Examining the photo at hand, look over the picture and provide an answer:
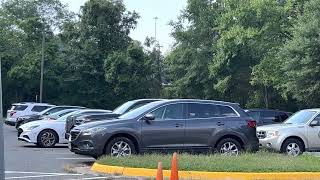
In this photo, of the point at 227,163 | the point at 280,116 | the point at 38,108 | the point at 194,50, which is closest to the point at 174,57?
the point at 194,50

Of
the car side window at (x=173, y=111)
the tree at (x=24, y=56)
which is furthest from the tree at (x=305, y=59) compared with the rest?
the tree at (x=24, y=56)

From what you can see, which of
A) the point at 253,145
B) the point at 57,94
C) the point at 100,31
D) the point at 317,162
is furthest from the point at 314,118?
the point at 57,94

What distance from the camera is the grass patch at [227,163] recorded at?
11977 millimetres

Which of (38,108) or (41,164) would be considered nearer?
(41,164)

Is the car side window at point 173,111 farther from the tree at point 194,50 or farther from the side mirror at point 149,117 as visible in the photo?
the tree at point 194,50

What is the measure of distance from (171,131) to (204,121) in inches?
38.1

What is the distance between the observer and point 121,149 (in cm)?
1465

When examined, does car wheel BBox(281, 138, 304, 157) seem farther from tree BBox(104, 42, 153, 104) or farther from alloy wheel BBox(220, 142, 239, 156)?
tree BBox(104, 42, 153, 104)

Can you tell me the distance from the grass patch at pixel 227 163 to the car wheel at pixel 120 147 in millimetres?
810

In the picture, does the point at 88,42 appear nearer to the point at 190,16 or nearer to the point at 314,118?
→ the point at 190,16

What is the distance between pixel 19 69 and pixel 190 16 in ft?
59.3

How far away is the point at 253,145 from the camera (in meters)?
15.5

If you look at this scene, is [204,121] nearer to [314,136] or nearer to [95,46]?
[314,136]

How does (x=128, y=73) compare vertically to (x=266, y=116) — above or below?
above
